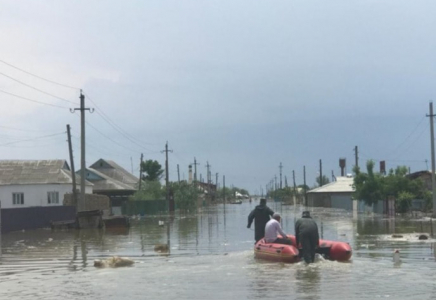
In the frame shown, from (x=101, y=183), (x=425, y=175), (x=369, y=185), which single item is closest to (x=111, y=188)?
(x=101, y=183)

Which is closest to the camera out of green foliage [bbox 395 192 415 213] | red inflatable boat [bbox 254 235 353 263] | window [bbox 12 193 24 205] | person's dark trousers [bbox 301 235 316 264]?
person's dark trousers [bbox 301 235 316 264]

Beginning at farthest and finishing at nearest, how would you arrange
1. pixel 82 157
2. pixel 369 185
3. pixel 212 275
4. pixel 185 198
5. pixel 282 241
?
pixel 185 198 < pixel 369 185 < pixel 82 157 < pixel 282 241 < pixel 212 275

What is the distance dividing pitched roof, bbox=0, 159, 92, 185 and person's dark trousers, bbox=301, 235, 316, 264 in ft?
142

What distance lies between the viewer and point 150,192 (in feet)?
280

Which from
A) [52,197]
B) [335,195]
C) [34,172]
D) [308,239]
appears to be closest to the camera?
[308,239]

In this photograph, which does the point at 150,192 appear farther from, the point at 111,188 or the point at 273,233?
the point at 273,233

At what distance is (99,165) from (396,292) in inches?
3421

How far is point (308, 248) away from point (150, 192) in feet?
221

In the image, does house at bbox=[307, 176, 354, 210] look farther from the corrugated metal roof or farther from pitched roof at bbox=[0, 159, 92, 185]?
pitched roof at bbox=[0, 159, 92, 185]

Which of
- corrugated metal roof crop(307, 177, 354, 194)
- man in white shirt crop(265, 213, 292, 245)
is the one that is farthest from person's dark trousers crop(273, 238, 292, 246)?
corrugated metal roof crop(307, 177, 354, 194)

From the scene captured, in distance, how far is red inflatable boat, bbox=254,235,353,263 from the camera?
19.0m

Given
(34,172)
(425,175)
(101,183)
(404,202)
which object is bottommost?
(404,202)

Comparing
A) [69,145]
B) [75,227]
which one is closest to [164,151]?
[69,145]

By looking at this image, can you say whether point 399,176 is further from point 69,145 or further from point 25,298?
point 25,298
